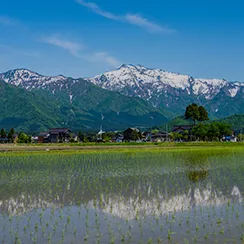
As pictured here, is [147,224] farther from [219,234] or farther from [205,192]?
[205,192]

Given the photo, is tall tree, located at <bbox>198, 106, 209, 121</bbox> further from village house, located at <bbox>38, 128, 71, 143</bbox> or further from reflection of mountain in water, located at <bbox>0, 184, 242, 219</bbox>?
reflection of mountain in water, located at <bbox>0, 184, 242, 219</bbox>

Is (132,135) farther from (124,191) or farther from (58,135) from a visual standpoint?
(124,191)

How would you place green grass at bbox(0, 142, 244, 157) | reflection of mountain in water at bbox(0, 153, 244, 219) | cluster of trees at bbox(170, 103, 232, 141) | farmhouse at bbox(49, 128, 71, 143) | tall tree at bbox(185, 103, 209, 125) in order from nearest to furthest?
reflection of mountain in water at bbox(0, 153, 244, 219) → green grass at bbox(0, 142, 244, 157) → cluster of trees at bbox(170, 103, 232, 141) → tall tree at bbox(185, 103, 209, 125) → farmhouse at bbox(49, 128, 71, 143)

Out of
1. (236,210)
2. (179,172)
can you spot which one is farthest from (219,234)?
(179,172)

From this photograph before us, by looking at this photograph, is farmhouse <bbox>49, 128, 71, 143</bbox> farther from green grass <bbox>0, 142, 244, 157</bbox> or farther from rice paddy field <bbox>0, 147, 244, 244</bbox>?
rice paddy field <bbox>0, 147, 244, 244</bbox>

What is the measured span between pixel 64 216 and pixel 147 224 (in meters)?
3.33

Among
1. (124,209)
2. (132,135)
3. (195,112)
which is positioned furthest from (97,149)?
(132,135)

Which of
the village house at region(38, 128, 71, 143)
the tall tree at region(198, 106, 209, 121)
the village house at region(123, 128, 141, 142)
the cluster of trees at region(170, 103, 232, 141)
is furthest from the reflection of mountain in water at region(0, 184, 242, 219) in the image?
the village house at region(123, 128, 141, 142)

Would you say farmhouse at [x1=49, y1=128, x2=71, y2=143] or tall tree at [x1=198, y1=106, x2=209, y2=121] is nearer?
tall tree at [x1=198, y1=106, x2=209, y2=121]

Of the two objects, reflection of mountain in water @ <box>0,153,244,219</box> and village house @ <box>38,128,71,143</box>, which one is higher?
village house @ <box>38,128,71,143</box>

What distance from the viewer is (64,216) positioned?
14188 millimetres

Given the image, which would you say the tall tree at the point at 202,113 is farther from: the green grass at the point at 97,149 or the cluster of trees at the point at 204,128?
the green grass at the point at 97,149

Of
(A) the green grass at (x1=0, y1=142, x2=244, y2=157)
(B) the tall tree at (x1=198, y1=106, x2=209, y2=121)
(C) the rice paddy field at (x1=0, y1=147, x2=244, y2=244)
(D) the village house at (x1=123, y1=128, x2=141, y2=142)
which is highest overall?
(B) the tall tree at (x1=198, y1=106, x2=209, y2=121)

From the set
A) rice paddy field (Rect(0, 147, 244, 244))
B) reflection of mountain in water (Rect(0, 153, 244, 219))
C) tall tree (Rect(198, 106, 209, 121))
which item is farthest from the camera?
tall tree (Rect(198, 106, 209, 121))
